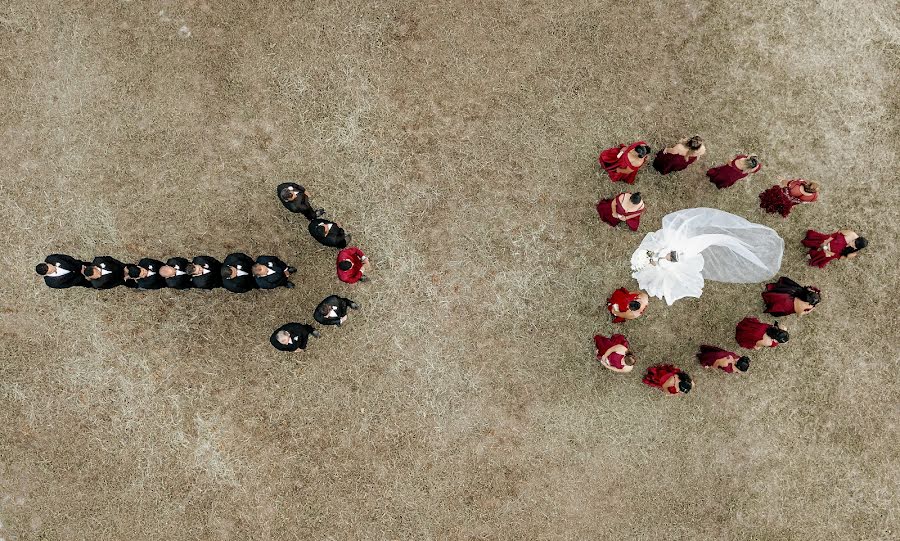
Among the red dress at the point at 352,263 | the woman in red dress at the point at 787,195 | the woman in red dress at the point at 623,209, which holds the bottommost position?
the woman in red dress at the point at 787,195

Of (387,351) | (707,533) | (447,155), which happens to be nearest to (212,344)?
(387,351)

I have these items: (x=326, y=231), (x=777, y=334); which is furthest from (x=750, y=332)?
(x=326, y=231)

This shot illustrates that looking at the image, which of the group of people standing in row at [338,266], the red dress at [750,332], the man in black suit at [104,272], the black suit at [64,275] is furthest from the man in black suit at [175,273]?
the red dress at [750,332]

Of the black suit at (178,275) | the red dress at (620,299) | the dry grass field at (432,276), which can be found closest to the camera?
the black suit at (178,275)

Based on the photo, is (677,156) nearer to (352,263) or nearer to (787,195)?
(787,195)

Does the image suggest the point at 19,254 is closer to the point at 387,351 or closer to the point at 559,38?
the point at 387,351

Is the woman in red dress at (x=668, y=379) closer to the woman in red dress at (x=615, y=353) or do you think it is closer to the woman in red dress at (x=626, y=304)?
the woman in red dress at (x=615, y=353)

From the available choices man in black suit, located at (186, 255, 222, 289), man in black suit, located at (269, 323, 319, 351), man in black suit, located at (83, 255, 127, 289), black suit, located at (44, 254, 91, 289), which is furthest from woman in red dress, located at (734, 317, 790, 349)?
black suit, located at (44, 254, 91, 289)
